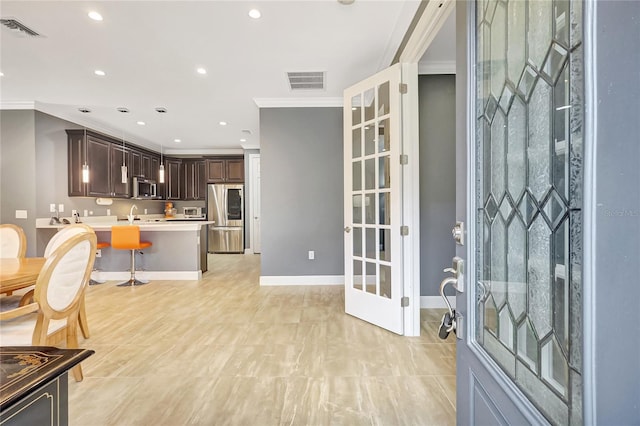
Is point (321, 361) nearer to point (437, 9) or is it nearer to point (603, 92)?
point (603, 92)

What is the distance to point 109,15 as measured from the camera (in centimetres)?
238

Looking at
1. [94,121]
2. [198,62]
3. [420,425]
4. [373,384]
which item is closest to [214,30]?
[198,62]

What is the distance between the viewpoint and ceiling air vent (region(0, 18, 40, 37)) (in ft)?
8.06

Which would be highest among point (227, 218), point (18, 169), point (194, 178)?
point (194, 178)

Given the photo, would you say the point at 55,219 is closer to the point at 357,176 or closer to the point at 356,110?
the point at 357,176

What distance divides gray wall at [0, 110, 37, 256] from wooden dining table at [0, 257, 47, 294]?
103 inches

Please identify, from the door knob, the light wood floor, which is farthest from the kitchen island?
the door knob

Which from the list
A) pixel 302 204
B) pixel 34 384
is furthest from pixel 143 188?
pixel 34 384

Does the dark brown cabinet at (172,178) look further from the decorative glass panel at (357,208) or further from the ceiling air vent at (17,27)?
the decorative glass panel at (357,208)

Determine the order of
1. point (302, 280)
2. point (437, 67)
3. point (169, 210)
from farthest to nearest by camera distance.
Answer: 1. point (169, 210)
2. point (302, 280)
3. point (437, 67)

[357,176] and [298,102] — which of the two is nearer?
[357,176]

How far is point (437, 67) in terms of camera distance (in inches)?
125

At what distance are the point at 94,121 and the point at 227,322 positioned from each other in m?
4.50

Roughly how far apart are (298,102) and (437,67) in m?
1.87
